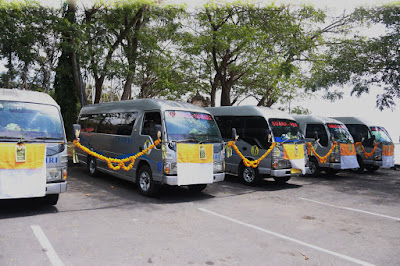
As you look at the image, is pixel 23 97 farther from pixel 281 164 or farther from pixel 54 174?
pixel 281 164

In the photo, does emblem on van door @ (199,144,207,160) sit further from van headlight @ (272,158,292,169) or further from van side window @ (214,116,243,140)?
van side window @ (214,116,243,140)

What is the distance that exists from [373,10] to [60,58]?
1570 centimetres

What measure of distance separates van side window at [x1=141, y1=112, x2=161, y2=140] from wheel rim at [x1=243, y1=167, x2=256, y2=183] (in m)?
3.84

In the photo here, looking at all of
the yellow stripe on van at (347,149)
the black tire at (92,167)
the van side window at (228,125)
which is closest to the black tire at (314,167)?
the yellow stripe on van at (347,149)

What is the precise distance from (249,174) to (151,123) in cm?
399

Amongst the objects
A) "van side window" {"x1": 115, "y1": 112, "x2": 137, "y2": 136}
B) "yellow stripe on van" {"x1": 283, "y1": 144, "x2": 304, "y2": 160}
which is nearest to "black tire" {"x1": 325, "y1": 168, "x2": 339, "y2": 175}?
"yellow stripe on van" {"x1": 283, "y1": 144, "x2": 304, "y2": 160}

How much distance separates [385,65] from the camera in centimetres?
1308

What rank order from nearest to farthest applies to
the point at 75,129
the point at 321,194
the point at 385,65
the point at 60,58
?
1. the point at 75,129
2. the point at 321,194
3. the point at 385,65
4. the point at 60,58

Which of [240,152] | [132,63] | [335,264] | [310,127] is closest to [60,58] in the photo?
[132,63]

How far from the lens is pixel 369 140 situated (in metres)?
14.5

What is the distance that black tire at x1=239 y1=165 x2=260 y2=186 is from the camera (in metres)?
10.3

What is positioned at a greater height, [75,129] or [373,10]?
[373,10]

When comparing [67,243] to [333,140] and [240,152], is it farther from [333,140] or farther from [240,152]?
[333,140]

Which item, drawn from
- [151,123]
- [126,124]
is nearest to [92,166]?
[126,124]
